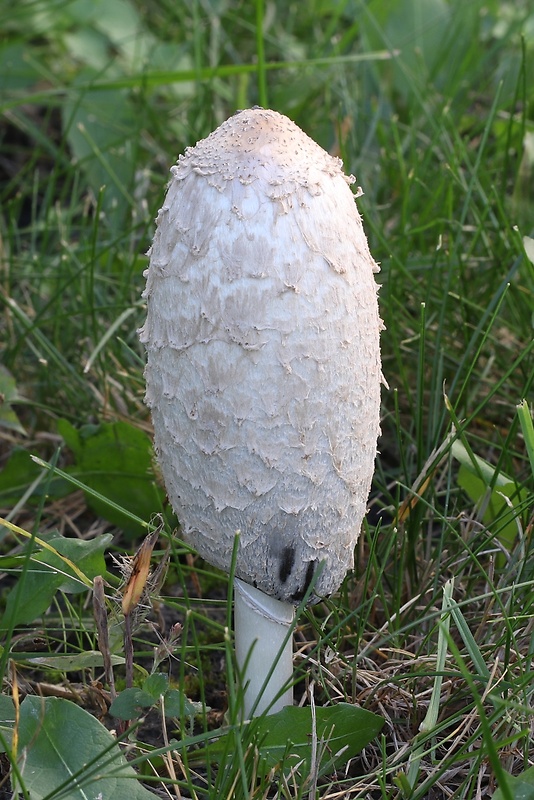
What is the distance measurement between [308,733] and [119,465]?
808mm

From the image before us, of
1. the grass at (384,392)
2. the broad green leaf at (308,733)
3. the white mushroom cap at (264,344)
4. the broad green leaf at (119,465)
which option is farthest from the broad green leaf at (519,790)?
the broad green leaf at (119,465)

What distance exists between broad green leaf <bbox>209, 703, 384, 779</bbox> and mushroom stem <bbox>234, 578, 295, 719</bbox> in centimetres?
16

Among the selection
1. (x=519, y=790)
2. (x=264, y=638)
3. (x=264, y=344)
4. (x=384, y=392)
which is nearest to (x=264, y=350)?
(x=264, y=344)

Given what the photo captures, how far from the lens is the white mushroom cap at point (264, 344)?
1.32m

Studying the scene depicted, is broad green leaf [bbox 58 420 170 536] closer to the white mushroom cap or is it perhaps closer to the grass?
the grass

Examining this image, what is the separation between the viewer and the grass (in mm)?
1546

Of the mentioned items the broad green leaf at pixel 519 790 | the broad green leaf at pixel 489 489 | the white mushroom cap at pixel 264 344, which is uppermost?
the white mushroom cap at pixel 264 344

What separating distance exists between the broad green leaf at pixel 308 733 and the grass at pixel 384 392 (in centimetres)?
4

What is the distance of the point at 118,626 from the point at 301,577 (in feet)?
1.13

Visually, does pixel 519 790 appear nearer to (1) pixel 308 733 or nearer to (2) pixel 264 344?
(1) pixel 308 733

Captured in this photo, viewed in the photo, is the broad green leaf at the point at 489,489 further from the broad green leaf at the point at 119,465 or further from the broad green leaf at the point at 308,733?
the broad green leaf at the point at 119,465

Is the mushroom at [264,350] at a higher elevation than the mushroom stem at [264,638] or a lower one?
higher

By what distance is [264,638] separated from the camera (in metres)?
1.67

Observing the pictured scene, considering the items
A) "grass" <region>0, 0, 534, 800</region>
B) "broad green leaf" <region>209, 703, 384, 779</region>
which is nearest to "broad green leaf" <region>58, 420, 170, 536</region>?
"grass" <region>0, 0, 534, 800</region>
